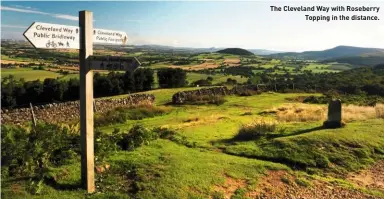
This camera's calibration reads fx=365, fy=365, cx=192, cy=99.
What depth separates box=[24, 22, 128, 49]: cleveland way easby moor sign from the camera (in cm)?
566

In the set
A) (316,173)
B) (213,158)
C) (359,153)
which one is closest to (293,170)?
(316,173)

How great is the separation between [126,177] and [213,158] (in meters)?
2.52

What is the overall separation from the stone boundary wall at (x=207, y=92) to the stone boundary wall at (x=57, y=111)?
2.89m

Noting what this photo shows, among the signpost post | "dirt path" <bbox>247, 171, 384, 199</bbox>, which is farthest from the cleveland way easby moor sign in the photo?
"dirt path" <bbox>247, 171, 384, 199</bbox>

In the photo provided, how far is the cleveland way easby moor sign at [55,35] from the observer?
223 inches

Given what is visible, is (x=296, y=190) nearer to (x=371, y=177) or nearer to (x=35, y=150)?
(x=371, y=177)

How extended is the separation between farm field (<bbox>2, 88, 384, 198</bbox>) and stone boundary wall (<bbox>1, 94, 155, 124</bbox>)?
34.9ft

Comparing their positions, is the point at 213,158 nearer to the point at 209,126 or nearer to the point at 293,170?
the point at 293,170

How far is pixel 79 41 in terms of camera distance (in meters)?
6.35

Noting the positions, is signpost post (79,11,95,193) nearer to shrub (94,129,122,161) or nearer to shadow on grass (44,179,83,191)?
shadow on grass (44,179,83,191)

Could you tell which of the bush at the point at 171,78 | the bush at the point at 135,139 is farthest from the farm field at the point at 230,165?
the bush at the point at 171,78

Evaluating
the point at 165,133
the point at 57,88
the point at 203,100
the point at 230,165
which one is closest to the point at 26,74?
the point at 57,88

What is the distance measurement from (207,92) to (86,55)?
26.5 meters

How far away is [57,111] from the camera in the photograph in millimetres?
21531
